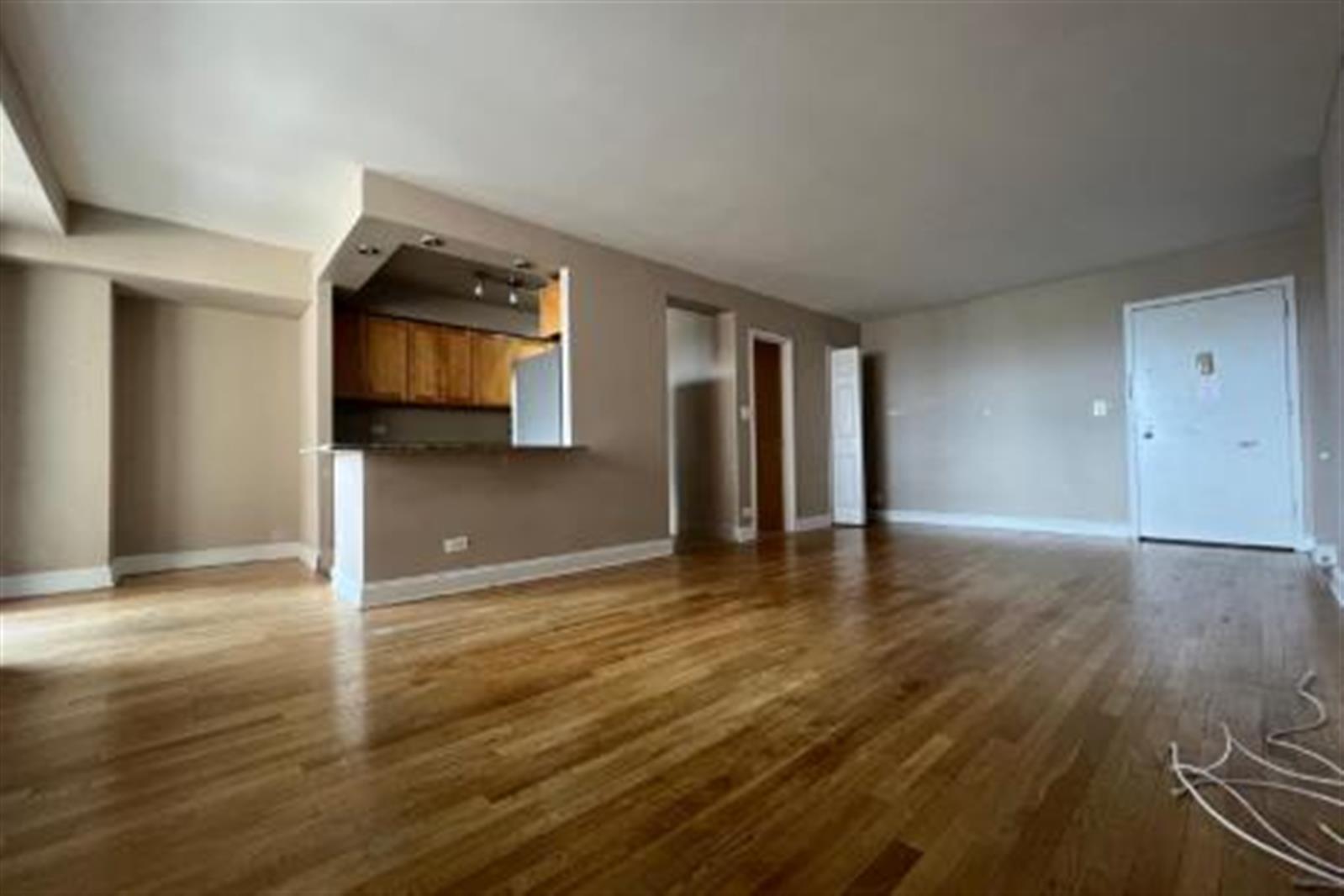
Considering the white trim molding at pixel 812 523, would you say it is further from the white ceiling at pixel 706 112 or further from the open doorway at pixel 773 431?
the white ceiling at pixel 706 112

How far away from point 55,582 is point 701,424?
515 cm

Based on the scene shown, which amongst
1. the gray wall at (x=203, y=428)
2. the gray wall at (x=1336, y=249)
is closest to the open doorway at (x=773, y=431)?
the gray wall at (x=1336, y=249)

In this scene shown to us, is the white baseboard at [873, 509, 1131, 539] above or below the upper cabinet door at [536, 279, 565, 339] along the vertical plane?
below

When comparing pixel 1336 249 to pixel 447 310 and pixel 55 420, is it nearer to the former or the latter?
pixel 447 310

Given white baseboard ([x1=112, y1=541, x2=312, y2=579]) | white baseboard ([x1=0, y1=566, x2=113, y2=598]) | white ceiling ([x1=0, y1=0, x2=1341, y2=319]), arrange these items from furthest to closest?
white baseboard ([x1=112, y1=541, x2=312, y2=579]), white baseboard ([x1=0, y1=566, x2=113, y2=598]), white ceiling ([x1=0, y1=0, x2=1341, y2=319])

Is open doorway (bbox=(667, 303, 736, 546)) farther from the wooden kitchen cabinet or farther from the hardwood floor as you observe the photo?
the hardwood floor

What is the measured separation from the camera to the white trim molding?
Result: 6.56m

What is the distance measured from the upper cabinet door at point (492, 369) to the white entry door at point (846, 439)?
3.63 m

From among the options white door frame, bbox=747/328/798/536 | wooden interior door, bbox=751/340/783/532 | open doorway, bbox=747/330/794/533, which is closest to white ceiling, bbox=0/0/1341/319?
white door frame, bbox=747/328/798/536

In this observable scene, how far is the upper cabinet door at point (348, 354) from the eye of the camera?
5207 millimetres

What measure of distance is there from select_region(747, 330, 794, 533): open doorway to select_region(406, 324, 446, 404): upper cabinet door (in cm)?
315

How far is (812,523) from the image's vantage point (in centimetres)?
674

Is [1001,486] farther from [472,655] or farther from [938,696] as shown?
[472,655]

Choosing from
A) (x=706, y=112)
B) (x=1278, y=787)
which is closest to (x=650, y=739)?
(x=1278, y=787)
